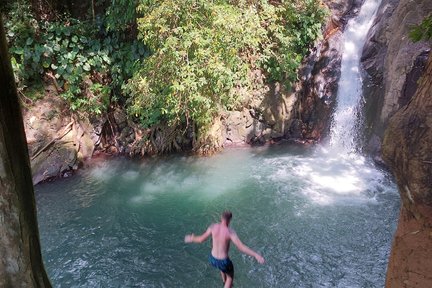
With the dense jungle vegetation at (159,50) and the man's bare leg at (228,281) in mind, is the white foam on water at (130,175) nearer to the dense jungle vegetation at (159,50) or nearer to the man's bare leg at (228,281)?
the dense jungle vegetation at (159,50)

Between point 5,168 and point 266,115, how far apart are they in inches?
420

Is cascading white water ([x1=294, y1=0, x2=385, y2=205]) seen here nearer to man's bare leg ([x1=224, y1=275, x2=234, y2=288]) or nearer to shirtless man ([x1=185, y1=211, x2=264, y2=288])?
man's bare leg ([x1=224, y1=275, x2=234, y2=288])

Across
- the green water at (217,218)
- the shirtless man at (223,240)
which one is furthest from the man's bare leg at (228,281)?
the green water at (217,218)

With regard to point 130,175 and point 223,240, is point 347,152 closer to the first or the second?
point 130,175

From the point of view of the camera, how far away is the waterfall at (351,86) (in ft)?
39.7

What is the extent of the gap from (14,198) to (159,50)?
703cm

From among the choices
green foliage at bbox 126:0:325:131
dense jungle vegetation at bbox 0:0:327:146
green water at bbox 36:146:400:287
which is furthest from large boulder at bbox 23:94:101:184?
green foliage at bbox 126:0:325:131

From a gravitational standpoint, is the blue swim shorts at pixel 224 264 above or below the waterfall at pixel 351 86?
below

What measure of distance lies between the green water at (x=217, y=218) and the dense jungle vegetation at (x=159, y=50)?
181 cm

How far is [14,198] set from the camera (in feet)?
8.53

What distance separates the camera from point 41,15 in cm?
1211

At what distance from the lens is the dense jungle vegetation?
899 cm

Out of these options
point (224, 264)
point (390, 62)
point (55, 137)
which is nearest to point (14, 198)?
point (224, 264)

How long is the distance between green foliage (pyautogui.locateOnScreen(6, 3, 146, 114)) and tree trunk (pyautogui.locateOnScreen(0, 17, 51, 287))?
900cm
